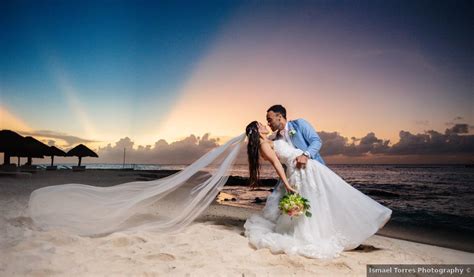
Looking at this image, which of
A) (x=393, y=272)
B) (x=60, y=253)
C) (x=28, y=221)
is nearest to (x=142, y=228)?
(x=60, y=253)

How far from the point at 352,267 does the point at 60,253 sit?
10.3 feet

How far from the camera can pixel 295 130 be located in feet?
14.9

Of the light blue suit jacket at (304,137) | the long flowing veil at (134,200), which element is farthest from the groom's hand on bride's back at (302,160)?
the long flowing veil at (134,200)

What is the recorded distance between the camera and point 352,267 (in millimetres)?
3371

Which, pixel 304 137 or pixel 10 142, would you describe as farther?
pixel 10 142

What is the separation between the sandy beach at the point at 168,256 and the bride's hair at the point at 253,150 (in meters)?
0.88

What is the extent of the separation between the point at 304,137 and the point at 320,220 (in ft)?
3.79

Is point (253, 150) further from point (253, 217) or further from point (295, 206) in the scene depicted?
point (253, 217)

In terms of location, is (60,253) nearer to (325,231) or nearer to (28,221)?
(28,221)

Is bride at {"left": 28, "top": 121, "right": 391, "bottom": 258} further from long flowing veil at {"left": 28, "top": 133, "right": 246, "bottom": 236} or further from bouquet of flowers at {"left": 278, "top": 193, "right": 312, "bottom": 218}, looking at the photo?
bouquet of flowers at {"left": 278, "top": 193, "right": 312, "bottom": 218}

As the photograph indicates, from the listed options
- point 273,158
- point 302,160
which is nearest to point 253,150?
point 273,158

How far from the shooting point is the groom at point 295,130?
4.43 m

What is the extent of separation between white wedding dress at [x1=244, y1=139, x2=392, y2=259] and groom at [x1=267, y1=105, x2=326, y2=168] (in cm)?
13

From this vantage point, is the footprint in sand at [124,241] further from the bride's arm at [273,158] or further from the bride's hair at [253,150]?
the bride's arm at [273,158]
